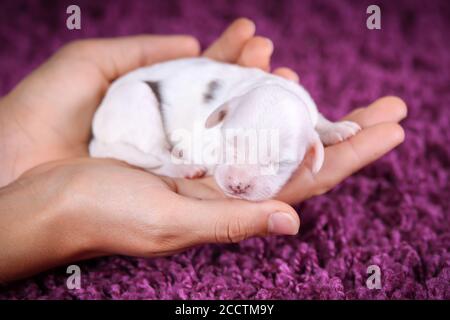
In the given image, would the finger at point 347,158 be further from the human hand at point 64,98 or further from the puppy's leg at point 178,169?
the human hand at point 64,98

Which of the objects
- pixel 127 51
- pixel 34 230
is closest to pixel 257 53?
pixel 127 51

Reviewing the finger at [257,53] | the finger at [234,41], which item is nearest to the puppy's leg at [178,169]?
the finger at [257,53]

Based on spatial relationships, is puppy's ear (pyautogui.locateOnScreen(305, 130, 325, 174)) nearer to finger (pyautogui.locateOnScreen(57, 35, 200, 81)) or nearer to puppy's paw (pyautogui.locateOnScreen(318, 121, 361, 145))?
puppy's paw (pyautogui.locateOnScreen(318, 121, 361, 145))

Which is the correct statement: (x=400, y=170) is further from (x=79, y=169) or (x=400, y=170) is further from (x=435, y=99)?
(x=79, y=169)

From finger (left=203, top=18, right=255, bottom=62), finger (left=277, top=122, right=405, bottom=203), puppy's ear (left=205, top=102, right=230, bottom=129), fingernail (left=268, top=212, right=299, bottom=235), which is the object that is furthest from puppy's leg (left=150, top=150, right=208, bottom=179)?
finger (left=203, top=18, right=255, bottom=62)

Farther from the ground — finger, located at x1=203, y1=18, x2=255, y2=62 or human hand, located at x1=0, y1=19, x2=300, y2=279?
finger, located at x1=203, y1=18, x2=255, y2=62

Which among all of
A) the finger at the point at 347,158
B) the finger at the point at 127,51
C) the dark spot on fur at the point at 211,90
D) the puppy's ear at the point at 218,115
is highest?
the finger at the point at 127,51

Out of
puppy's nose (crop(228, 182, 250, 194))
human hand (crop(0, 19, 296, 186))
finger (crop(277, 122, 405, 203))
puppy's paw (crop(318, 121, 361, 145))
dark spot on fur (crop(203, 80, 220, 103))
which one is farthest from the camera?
human hand (crop(0, 19, 296, 186))

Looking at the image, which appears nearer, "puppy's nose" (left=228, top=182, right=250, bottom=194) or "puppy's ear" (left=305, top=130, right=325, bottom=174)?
"puppy's nose" (left=228, top=182, right=250, bottom=194)
